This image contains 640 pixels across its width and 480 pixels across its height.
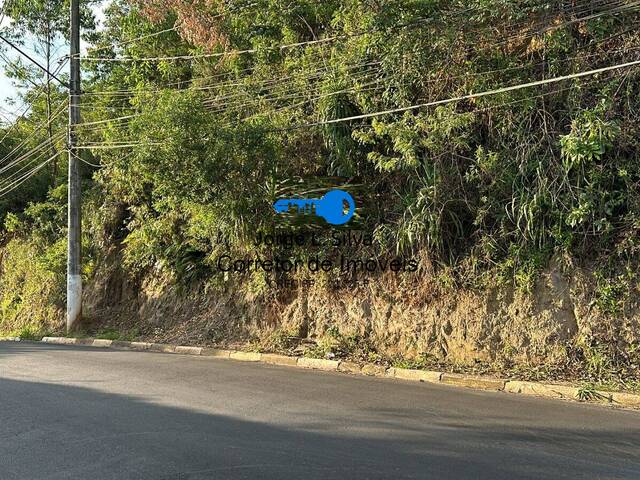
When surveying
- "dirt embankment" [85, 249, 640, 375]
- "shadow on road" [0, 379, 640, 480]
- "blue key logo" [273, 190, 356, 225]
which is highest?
"blue key logo" [273, 190, 356, 225]

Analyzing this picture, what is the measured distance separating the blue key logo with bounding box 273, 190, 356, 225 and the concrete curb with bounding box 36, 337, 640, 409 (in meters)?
3.12

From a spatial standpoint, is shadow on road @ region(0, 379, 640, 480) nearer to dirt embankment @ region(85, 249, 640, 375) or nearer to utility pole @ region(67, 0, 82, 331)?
dirt embankment @ region(85, 249, 640, 375)

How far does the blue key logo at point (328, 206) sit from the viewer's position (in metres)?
11.8

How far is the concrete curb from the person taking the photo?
7726mm

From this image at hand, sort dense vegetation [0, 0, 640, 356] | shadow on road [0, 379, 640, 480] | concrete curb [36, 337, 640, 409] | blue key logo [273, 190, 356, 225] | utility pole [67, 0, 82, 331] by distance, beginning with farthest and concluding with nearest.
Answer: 1. utility pole [67, 0, 82, 331]
2. blue key logo [273, 190, 356, 225]
3. dense vegetation [0, 0, 640, 356]
4. concrete curb [36, 337, 640, 409]
5. shadow on road [0, 379, 640, 480]

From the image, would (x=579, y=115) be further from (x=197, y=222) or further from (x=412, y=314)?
(x=197, y=222)

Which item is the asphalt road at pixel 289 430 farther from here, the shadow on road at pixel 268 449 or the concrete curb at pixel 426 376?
the concrete curb at pixel 426 376

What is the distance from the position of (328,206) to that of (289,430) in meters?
6.81

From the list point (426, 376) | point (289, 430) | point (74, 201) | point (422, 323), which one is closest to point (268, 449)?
point (289, 430)

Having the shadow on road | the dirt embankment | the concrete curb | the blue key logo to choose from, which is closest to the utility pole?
the dirt embankment

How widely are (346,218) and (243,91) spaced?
4.61 metres

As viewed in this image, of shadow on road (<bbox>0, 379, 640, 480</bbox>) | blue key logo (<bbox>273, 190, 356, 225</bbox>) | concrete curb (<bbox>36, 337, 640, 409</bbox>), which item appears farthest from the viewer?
blue key logo (<bbox>273, 190, 356, 225</bbox>)

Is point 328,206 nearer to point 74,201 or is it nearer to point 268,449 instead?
point 268,449

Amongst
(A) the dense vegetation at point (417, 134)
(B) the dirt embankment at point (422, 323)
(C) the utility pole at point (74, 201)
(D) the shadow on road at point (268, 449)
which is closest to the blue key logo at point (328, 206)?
(A) the dense vegetation at point (417, 134)
